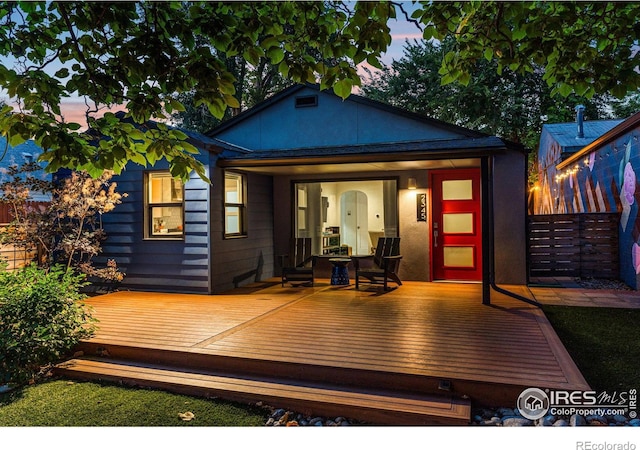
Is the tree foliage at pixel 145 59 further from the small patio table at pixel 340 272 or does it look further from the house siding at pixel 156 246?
the small patio table at pixel 340 272

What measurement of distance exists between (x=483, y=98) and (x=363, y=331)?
607 inches

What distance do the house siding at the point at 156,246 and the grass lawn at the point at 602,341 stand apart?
4923 mm

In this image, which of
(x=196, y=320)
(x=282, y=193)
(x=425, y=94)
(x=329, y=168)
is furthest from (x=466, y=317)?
(x=425, y=94)

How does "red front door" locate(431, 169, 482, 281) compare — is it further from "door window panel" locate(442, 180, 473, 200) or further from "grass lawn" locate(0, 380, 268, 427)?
"grass lawn" locate(0, 380, 268, 427)

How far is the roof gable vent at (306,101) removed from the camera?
8.52 m

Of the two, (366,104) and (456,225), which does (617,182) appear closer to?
(456,225)

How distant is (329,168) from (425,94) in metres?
12.4

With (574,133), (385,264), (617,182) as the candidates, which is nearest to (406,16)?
(385,264)

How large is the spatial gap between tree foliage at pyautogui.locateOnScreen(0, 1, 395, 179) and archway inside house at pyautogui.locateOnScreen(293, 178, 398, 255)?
19.7 feet

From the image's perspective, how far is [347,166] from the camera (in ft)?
24.3

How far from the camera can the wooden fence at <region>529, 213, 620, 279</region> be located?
7.60 meters

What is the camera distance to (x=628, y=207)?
7125 millimetres

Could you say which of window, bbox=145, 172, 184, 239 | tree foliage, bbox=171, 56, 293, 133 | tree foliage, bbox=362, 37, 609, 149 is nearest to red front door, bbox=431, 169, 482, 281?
window, bbox=145, 172, 184, 239

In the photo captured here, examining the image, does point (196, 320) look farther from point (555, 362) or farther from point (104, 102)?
point (555, 362)
